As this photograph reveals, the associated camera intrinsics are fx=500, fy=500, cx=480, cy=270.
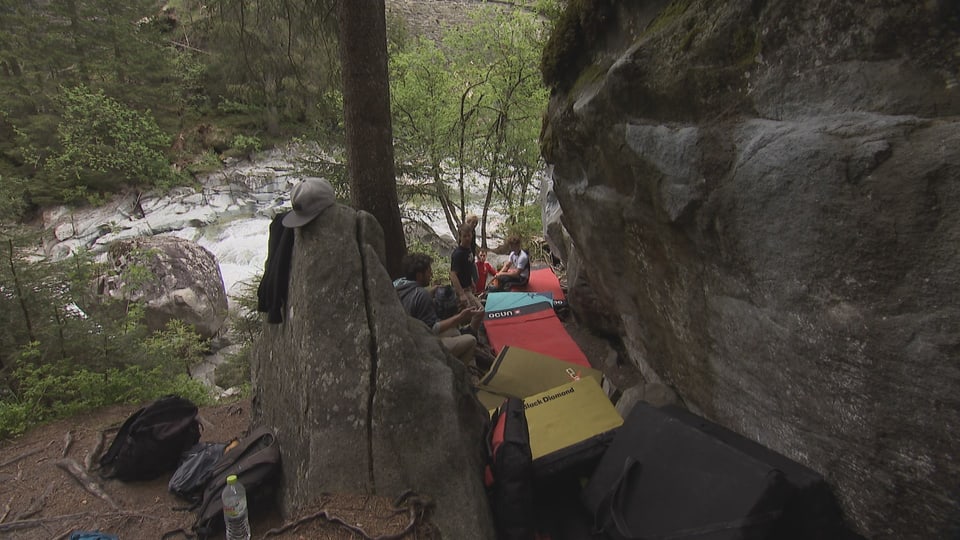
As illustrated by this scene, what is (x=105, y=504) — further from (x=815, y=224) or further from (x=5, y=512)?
(x=815, y=224)

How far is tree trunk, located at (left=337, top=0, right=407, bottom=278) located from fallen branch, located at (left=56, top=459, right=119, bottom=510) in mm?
3188

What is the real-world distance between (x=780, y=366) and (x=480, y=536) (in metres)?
1.62

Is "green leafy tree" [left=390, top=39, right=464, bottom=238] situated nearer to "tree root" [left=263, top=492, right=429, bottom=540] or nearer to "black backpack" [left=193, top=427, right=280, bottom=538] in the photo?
"black backpack" [left=193, top=427, right=280, bottom=538]

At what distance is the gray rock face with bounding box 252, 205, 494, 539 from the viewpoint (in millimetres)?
2564

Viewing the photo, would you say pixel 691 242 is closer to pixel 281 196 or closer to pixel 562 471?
pixel 562 471

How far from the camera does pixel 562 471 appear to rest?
276 cm

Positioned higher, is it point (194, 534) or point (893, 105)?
point (893, 105)

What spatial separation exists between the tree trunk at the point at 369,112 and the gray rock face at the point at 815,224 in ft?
9.98

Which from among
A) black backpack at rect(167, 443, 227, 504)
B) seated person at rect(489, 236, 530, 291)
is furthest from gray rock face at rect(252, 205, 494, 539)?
seated person at rect(489, 236, 530, 291)

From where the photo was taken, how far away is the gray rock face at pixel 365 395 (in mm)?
2564

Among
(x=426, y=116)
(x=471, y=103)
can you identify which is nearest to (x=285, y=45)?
(x=426, y=116)

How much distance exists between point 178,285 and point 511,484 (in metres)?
11.7

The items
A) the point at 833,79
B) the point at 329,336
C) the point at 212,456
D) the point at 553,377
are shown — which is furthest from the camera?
the point at 553,377

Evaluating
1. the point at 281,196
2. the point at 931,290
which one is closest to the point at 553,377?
the point at 931,290
